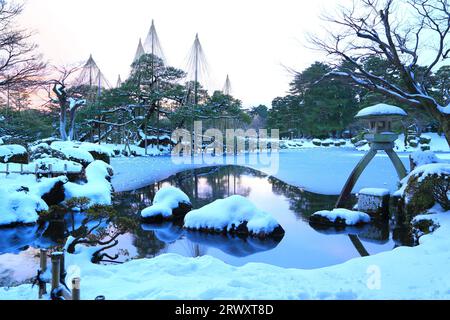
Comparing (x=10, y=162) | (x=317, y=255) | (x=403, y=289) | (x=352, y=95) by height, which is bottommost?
(x=317, y=255)

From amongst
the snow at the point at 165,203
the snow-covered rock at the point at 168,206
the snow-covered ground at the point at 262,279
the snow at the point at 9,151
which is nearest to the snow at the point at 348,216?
the snow-covered ground at the point at 262,279

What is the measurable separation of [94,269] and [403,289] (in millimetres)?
4140

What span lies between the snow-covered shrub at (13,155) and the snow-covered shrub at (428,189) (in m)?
15.9

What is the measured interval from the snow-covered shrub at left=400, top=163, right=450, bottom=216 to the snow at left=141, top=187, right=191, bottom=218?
241 inches

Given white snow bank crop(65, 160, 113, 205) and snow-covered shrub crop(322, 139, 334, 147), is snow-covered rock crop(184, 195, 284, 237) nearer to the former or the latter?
white snow bank crop(65, 160, 113, 205)

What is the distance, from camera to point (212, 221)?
8.51 metres

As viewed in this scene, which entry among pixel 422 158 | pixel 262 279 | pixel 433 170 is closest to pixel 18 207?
pixel 262 279

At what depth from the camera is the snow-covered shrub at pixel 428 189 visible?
742cm

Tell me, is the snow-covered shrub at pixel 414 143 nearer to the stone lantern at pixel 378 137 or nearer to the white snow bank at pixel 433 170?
the stone lantern at pixel 378 137

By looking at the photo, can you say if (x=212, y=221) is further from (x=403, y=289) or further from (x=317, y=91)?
(x=317, y=91)

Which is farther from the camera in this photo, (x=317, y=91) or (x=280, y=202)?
(x=317, y=91)

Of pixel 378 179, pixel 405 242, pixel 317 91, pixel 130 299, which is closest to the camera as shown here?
pixel 130 299

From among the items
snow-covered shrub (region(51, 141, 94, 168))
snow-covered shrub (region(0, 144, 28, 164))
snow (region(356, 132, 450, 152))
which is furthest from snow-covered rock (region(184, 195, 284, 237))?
snow (region(356, 132, 450, 152))

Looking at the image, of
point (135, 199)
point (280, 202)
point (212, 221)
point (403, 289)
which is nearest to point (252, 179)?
point (280, 202)
